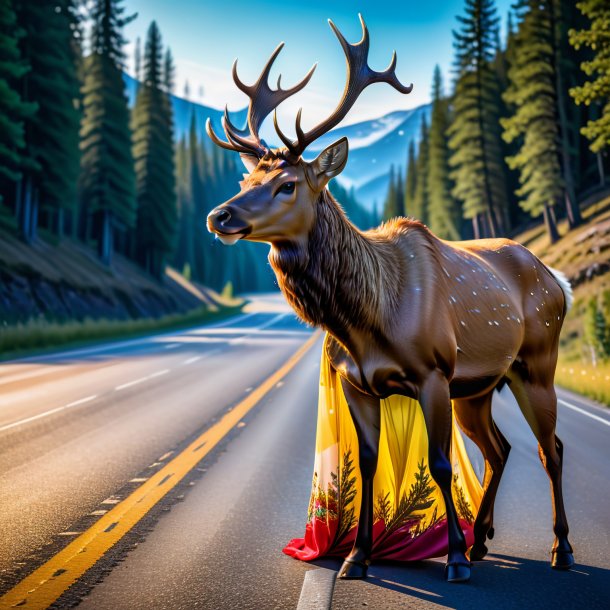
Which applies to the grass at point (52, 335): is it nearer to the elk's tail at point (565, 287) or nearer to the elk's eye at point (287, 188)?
the elk's tail at point (565, 287)

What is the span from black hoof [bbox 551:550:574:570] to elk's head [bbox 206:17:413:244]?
241cm

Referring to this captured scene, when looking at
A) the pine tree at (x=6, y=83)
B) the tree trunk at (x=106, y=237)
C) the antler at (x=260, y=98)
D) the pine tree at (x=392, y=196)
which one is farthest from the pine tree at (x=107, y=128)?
the pine tree at (x=392, y=196)

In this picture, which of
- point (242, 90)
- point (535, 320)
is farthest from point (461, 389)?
point (242, 90)

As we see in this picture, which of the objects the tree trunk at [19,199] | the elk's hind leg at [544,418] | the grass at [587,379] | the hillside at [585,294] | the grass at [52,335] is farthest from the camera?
the tree trunk at [19,199]

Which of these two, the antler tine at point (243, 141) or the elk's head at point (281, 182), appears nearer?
the elk's head at point (281, 182)

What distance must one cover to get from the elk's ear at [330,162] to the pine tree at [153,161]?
51.7 m

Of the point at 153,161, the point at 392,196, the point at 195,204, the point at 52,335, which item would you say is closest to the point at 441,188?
the point at 153,161

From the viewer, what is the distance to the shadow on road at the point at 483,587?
3.59m

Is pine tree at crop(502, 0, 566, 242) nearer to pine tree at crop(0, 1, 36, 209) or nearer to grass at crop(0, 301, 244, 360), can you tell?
grass at crop(0, 301, 244, 360)

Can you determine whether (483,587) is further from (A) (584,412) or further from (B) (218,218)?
(A) (584,412)

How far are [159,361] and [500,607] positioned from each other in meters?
16.0

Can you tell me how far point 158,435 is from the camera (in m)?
8.46

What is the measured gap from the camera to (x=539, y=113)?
116 ft

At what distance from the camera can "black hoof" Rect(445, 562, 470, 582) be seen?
3.90 m
